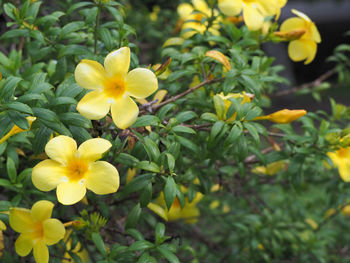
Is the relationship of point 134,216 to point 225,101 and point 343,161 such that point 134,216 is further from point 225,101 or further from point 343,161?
point 343,161

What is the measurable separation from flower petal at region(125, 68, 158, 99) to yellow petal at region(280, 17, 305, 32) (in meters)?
0.76

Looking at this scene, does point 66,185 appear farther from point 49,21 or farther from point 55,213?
point 49,21

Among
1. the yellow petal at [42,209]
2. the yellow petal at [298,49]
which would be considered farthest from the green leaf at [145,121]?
the yellow petal at [298,49]

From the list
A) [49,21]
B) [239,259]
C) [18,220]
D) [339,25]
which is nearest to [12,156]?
[18,220]

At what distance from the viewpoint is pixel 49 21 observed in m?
1.34

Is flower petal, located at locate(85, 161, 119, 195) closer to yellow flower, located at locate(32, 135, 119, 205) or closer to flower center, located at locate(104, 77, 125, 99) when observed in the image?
yellow flower, located at locate(32, 135, 119, 205)

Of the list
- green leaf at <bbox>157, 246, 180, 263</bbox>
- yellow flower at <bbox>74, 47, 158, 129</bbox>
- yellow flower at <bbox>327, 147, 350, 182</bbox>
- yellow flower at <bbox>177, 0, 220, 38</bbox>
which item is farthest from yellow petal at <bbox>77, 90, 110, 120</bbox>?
yellow flower at <bbox>327, 147, 350, 182</bbox>

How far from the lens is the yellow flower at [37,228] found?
1.02 m

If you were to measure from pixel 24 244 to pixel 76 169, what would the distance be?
0.86ft

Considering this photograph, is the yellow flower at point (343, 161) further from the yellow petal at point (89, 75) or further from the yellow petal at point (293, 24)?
the yellow petal at point (89, 75)

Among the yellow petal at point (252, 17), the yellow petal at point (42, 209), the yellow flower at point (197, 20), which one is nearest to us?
the yellow petal at point (42, 209)

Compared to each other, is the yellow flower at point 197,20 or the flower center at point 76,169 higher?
the yellow flower at point 197,20

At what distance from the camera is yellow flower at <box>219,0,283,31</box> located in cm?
127

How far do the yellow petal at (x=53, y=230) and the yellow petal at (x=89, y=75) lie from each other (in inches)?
14.2
